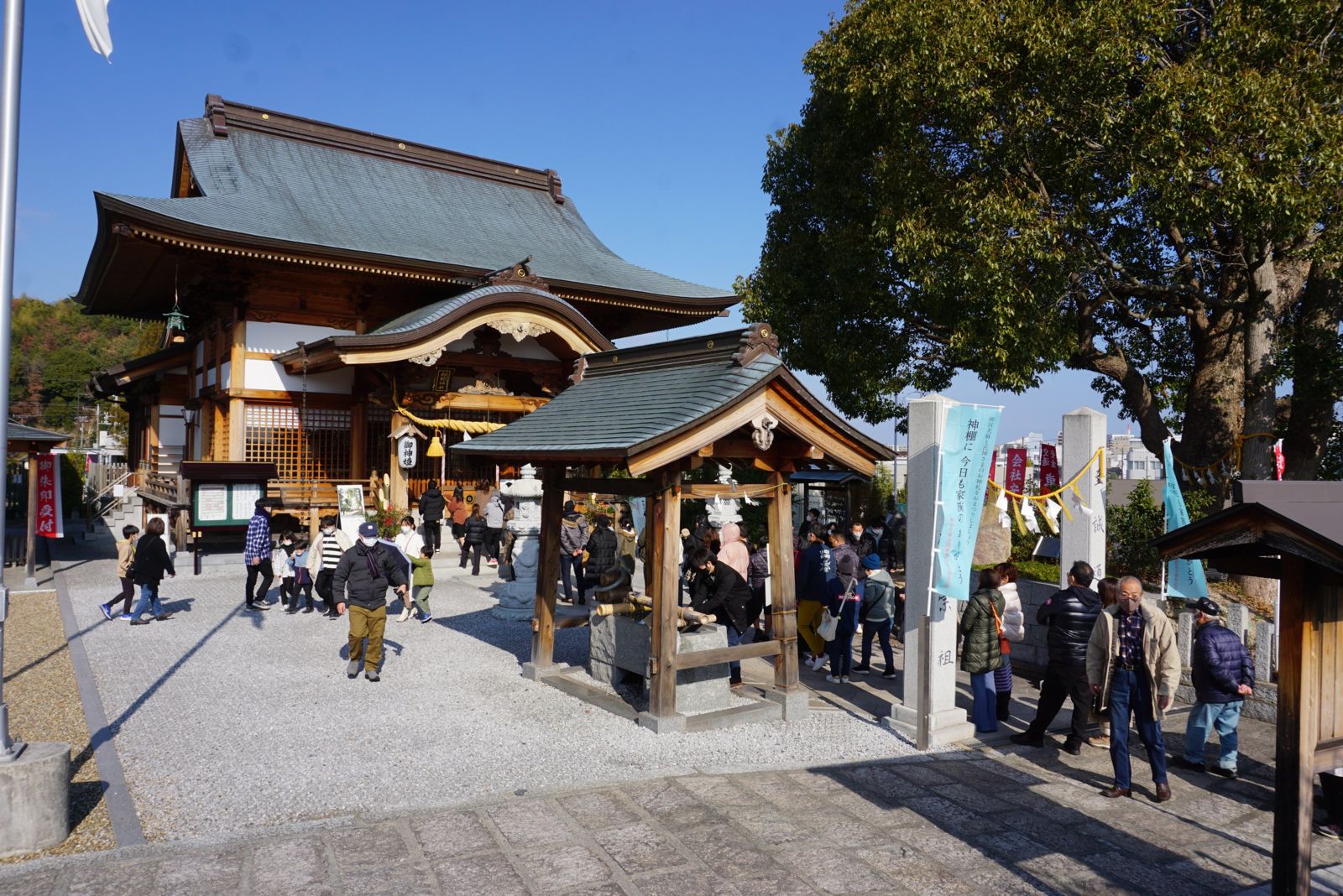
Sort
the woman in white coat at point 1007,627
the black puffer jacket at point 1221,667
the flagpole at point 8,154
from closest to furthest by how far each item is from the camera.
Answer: the flagpole at point 8,154
the black puffer jacket at point 1221,667
the woman in white coat at point 1007,627

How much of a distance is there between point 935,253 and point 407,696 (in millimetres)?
9457

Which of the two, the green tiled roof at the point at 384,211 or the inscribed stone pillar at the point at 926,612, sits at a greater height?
the green tiled roof at the point at 384,211

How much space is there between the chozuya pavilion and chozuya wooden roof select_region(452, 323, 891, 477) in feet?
21.5

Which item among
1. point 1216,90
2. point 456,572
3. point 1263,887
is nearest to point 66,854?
point 1263,887

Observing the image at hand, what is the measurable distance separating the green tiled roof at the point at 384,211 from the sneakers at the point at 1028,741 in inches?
565

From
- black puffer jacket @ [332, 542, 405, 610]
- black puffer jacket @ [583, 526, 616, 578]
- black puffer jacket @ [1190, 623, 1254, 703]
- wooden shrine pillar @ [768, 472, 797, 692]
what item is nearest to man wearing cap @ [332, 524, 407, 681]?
black puffer jacket @ [332, 542, 405, 610]

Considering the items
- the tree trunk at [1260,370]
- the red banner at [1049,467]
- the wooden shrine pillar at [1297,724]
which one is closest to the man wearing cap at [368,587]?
the wooden shrine pillar at [1297,724]

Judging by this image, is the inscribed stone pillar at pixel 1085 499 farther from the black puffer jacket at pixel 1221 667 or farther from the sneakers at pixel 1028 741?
the black puffer jacket at pixel 1221 667

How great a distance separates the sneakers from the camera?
287 inches

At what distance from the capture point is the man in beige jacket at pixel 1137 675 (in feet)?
19.5

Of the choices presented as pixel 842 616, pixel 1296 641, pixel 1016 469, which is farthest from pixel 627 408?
pixel 1016 469

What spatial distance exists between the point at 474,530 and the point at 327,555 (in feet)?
13.4

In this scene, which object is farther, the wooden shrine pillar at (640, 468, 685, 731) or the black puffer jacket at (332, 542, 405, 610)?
the black puffer jacket at (332, 542, 405, 610)

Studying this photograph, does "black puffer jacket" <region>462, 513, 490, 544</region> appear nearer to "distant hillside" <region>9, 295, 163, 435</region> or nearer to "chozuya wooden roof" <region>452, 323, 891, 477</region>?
"chozuya wooden roof" <region>452, 323, 891, 477</region>
